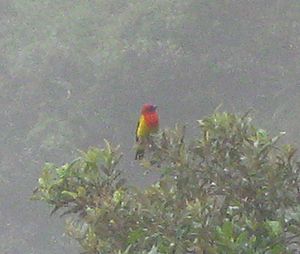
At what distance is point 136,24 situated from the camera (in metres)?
11.2

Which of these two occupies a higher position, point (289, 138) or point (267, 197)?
point (267, 197)

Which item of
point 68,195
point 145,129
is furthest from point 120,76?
point 68,195

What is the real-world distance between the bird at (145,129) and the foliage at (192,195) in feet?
0.77

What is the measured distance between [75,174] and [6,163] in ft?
30.3

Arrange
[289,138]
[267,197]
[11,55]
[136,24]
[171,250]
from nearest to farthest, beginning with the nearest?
[171,250]
[267,197]
[289,138]
[136,24]
[11,55]

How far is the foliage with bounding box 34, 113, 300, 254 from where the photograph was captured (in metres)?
2.44

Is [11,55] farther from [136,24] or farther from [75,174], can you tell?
[75,174]

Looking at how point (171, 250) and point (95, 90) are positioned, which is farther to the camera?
point (95, 90)

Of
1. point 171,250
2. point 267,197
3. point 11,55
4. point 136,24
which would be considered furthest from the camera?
point 11,55

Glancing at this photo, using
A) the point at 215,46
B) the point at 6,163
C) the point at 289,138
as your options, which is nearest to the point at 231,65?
the point at 215,46

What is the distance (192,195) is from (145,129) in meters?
0.99

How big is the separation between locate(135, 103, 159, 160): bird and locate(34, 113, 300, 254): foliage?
0.77 feet

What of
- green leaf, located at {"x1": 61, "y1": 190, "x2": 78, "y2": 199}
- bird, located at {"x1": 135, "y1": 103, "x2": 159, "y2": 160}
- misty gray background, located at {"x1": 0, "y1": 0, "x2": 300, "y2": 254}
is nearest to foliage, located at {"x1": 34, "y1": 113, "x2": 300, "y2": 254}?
green leaf, located at {"x1": 61, "y1": 190, "x2": 78, "y2": 199}

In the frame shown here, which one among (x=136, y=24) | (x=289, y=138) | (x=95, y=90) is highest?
Answer: (x=136, y=24)
